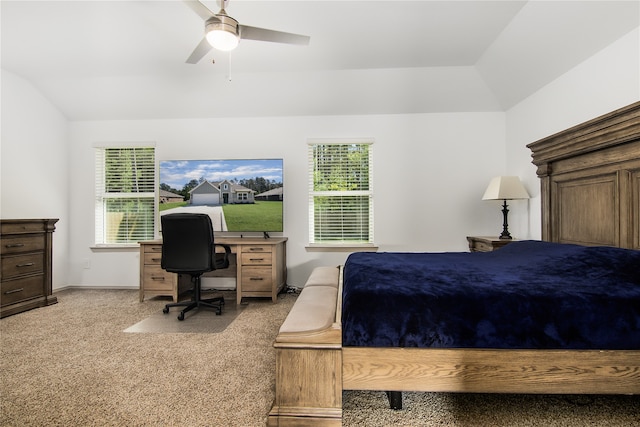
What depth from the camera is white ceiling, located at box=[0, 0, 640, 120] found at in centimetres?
259

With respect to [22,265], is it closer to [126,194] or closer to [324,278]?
[126,194]

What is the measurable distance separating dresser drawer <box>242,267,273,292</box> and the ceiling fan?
2.25 m

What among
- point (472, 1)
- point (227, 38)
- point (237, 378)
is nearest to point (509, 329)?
point (237, 378)

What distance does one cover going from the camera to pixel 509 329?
1.38m

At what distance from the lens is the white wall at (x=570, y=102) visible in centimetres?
224

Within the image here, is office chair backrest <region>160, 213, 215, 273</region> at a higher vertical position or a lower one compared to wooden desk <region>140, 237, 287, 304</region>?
higher

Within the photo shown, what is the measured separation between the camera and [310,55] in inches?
131

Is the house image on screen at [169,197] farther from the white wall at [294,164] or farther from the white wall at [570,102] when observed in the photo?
the white wall at [570,102]

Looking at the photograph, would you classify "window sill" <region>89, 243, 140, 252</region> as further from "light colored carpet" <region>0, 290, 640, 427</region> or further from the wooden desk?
"light colored carpet" <region>0, 290, 640, 427</region>

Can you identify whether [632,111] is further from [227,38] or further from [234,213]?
[234,213]

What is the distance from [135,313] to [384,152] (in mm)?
3399

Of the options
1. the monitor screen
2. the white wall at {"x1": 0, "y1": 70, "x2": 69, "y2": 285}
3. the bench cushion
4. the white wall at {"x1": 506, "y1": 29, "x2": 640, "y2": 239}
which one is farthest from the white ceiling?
the bench cushion

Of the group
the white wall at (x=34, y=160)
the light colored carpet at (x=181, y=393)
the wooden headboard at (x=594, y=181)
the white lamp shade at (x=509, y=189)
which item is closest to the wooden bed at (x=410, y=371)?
the light colored carpet at (x=181, y=393)

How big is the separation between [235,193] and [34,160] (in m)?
2.46
